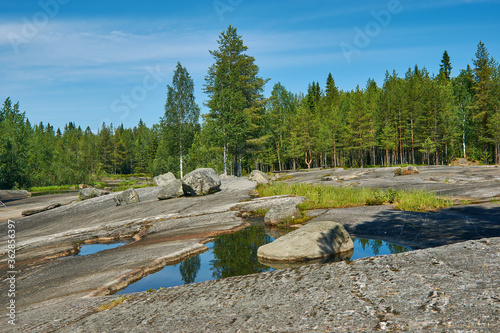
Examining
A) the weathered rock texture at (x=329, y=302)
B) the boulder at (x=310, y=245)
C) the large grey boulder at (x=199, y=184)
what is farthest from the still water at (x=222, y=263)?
the large grey boulder at (x=199, y=184)

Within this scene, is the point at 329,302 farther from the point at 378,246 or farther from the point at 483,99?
the point at 483,99

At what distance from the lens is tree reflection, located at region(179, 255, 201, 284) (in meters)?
8.07

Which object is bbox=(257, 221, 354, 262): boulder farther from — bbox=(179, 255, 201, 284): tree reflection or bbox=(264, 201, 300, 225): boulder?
bbox=(264, 201, 300, 225): boulder

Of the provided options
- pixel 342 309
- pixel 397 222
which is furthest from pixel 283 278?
pixel 397 222

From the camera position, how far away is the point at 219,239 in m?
11.7

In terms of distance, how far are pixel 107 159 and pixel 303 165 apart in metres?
65.4

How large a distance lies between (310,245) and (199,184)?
14.9 m

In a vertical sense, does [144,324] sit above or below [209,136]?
below

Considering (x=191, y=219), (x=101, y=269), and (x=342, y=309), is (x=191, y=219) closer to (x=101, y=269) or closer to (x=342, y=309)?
(x=101, y=269)

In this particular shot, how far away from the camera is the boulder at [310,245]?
27.5 feet

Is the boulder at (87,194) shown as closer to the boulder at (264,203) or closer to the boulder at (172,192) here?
the boulder at (172,192)

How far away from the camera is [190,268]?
349 inches

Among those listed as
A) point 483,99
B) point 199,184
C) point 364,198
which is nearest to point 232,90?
point 199,184

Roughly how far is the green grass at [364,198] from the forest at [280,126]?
19686 mm
